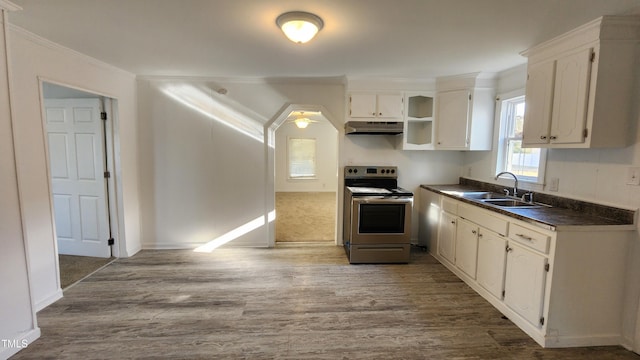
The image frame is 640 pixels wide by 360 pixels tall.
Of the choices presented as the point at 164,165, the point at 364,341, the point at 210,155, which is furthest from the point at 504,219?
the point at 164,165

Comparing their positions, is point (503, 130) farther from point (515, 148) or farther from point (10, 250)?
point (10, 250)

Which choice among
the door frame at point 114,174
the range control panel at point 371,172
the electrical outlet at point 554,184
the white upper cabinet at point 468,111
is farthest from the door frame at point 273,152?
the electrical outlet at point 554,184

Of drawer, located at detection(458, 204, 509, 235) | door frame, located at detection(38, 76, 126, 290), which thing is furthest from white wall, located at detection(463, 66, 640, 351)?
door frame, located at detection(38, 76, 126, 290)

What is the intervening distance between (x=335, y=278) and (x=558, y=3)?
9.66 ft

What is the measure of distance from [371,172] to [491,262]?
6.33 ft

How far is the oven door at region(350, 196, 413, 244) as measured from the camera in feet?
11.7

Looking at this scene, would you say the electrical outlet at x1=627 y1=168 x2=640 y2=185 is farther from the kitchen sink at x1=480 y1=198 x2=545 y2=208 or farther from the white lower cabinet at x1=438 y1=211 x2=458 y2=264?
the white lower cabinet at x1=438 y1=211 x2=458 y2=264

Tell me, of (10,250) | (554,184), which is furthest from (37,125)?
(554,184)

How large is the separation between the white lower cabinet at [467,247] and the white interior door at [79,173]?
4298 millimetres

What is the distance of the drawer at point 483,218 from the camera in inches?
99.3

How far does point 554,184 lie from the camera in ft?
8.98

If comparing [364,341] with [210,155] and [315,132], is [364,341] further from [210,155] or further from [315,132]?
[315,132]

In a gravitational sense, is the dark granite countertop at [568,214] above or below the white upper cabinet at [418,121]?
below

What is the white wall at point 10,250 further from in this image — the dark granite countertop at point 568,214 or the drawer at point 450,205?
the drawer at point 450,205
